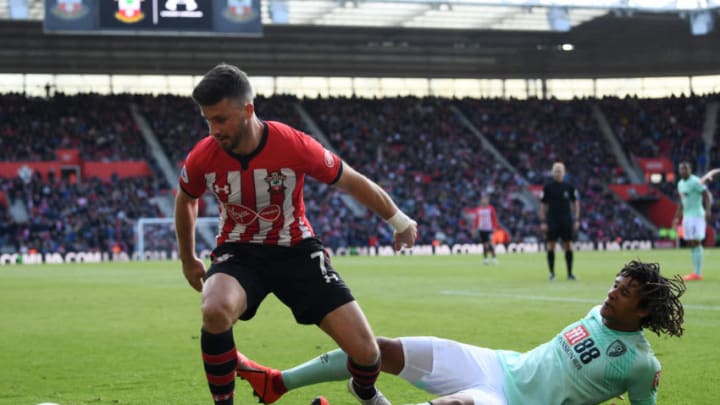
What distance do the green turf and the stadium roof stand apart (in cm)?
2223

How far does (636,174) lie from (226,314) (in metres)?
48.8

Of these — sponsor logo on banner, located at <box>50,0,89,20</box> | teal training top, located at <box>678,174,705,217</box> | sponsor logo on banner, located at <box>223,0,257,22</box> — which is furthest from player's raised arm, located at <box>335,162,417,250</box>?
sponsor logo on banner, located at <box>50,0,89,20</box>

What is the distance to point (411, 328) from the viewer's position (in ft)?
34.8

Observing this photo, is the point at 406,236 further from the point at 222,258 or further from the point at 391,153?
the point at 391,153

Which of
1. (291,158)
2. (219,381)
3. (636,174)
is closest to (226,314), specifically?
(219,381)

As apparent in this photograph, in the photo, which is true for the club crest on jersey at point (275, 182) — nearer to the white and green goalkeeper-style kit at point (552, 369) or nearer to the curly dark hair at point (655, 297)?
the white and green goalkeeper-style kit at point (552, 369)

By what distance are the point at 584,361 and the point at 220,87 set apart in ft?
7.54

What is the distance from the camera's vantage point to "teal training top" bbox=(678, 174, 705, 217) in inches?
709

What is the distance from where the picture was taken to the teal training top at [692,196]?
1802 centimetres

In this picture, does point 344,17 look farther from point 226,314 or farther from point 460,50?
point 226,314

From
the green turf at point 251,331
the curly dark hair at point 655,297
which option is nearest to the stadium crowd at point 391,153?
the green turf at point 251,331

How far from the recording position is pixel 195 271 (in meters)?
5.69

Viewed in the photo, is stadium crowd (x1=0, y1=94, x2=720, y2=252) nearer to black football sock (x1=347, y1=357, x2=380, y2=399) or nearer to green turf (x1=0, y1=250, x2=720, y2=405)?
green turf (x1=0, y1=250, x2=720, y2=405)

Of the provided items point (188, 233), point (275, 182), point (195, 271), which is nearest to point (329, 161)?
point (275, 182)
